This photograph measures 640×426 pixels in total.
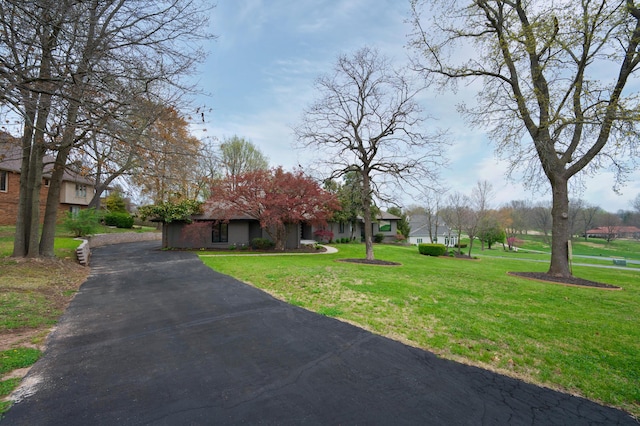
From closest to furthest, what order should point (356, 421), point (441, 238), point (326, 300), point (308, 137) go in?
1. point (356, 421)
2. point (326, 300)
3. point (308, 137)
4. point (441, 238)

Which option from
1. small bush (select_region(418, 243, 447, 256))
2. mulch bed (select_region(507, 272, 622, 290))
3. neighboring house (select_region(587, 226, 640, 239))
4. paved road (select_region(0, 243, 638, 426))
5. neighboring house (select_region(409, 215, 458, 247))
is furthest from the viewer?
neighboring house (select_region(587, 226, 640, 239))

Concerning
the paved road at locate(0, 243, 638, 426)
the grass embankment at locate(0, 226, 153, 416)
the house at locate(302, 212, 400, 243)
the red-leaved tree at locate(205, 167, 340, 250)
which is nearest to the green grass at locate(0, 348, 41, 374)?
the grass embankment at locate(0, 226, 153, 416)

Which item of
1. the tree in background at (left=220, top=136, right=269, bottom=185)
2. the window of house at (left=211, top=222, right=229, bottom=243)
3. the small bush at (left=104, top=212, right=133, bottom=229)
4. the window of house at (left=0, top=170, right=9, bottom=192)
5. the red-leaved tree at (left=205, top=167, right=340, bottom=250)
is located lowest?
the window of house at (left=211, top=222, right=229, bottom=243)

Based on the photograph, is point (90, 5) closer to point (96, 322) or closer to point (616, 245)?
point (96, 322)

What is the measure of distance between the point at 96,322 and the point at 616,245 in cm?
6772

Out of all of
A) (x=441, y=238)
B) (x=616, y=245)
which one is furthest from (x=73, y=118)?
(x=616, y=245)

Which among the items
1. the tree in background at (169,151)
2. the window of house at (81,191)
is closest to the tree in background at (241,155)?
the window of house at (81,191)

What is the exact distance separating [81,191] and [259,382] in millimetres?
35807

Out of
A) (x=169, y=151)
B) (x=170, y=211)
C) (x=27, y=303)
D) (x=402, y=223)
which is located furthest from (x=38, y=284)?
(x=402, y=223)

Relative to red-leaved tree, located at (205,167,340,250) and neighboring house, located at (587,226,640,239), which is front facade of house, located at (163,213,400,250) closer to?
red-leaved tree, located at (205,167,340,250)

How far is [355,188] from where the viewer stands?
14.8 metres

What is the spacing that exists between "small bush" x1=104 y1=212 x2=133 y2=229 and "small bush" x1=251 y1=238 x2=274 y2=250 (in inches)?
672

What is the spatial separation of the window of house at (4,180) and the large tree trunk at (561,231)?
109 feet

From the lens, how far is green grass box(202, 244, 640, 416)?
3484 millimetres
